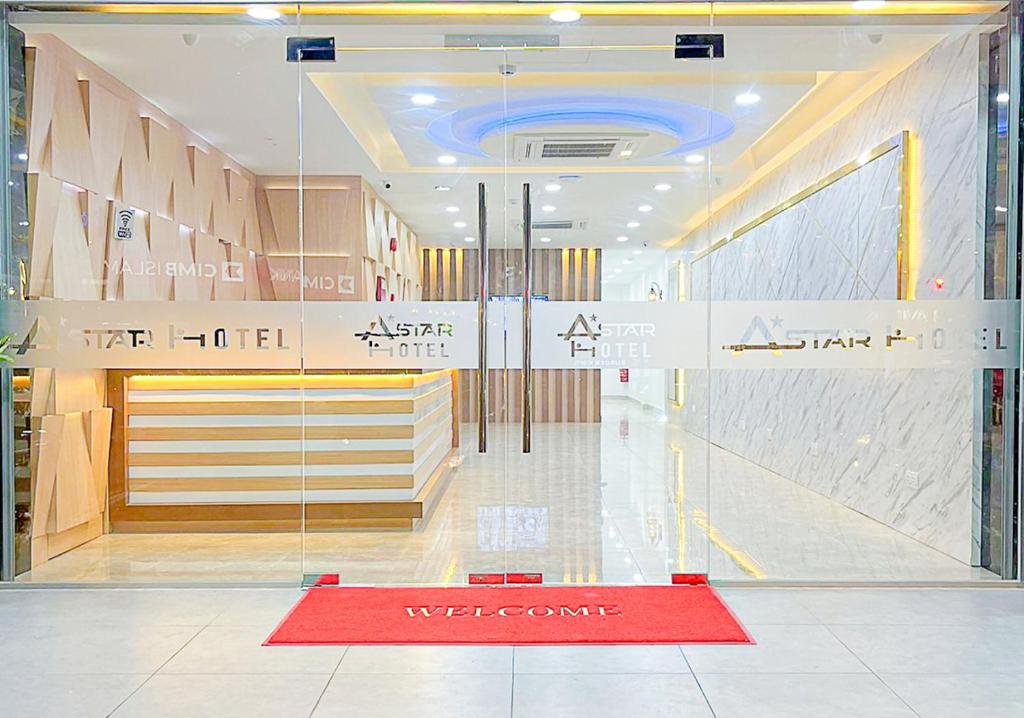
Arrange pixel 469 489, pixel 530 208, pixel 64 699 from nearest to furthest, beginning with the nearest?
pixel 64 699 < pixel 530 208 < pixel 469 489

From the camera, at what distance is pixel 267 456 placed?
5.48m

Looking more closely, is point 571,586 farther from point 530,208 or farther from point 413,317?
point 530,208

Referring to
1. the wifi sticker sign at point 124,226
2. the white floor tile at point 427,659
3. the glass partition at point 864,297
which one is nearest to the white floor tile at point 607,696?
the white floor tile at point 427,659

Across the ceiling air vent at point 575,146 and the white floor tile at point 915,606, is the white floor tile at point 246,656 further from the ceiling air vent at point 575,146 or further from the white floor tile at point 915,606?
the ceiling air vent at point 575,146

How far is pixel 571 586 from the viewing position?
4406 millimetres

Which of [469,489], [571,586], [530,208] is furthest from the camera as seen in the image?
[469,489]

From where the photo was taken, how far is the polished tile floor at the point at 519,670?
2.99 metres

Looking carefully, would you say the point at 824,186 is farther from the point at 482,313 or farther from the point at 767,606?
the point at 767,606

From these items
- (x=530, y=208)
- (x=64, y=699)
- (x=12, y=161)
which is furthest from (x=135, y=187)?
(x=64, y=699)

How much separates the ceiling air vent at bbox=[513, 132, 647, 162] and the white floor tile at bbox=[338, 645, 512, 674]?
2609 mm

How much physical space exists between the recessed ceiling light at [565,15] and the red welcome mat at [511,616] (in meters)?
2.98

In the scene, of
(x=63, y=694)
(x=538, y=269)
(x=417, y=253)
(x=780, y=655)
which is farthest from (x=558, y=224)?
(x=63, y=694)

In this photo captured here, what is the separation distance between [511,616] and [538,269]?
6.10 ft

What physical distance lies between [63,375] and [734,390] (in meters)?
3.95
